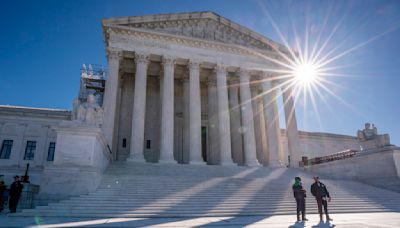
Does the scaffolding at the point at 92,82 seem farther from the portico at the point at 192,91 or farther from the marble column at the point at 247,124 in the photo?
the marble column at the point at 247,124

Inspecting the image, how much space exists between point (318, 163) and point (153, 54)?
735 inches

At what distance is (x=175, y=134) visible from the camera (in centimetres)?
3100

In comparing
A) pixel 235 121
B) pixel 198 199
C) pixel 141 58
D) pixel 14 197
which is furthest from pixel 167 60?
pixel 14 197

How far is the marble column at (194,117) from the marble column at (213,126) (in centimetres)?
318

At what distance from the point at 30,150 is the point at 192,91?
2195 cm

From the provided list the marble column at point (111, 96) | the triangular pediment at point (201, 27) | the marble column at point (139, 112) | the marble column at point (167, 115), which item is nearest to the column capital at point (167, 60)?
the marble column at point (167, 115)

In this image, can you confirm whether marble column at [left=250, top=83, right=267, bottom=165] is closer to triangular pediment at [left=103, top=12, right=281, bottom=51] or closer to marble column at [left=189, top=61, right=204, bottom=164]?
triangular pediment at [left=103, top=12, right=281, bottom=51]

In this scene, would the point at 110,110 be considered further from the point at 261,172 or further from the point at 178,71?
the point at 261,172

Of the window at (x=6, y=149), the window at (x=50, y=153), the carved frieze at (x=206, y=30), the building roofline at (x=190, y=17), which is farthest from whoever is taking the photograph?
the window at (x=50, y=153)

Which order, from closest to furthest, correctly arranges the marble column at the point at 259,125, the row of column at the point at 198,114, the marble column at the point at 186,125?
the row of column at the point at 198,114 → the marble column at the point at 186,125 → the marble column at the point at 259,125

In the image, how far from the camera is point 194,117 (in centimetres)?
2569

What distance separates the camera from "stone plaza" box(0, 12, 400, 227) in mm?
13312

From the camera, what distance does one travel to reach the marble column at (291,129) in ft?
92.7

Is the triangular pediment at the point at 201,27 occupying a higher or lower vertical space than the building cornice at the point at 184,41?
higher
